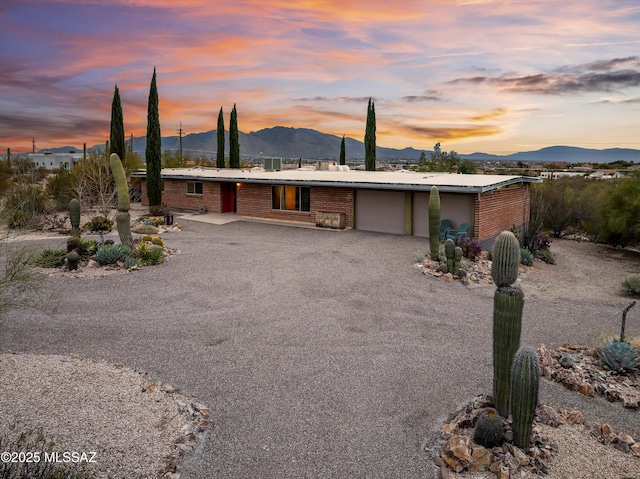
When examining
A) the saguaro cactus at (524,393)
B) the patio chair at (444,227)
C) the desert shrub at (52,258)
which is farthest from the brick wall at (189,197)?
the saguaro cactus at (524,393)

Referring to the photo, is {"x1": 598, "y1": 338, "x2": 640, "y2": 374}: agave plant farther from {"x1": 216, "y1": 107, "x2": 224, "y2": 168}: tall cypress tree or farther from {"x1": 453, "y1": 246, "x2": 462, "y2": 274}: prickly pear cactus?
{"x1": 216, "y1": 107, "x2": 224, "y2": 168}: tall cypress tree

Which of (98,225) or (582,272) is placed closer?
(582,272)

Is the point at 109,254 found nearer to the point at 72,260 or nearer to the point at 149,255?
the point at 72,260

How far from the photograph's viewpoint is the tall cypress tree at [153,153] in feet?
92.9

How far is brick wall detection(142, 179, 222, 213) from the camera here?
28.5m

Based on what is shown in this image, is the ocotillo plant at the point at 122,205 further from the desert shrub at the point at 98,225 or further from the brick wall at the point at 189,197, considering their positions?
A: the brick wall at the point at 189,197

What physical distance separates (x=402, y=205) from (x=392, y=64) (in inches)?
375

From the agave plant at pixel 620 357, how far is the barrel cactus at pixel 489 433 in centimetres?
358

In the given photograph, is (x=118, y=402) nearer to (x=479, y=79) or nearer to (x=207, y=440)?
(x=207, y=440)

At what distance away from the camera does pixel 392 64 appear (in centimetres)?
2575

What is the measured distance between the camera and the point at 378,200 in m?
21.8

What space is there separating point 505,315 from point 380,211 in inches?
635

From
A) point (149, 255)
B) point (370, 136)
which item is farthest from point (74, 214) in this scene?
point (370, 136)

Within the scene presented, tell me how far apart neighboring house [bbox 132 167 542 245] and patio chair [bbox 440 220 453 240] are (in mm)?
296
